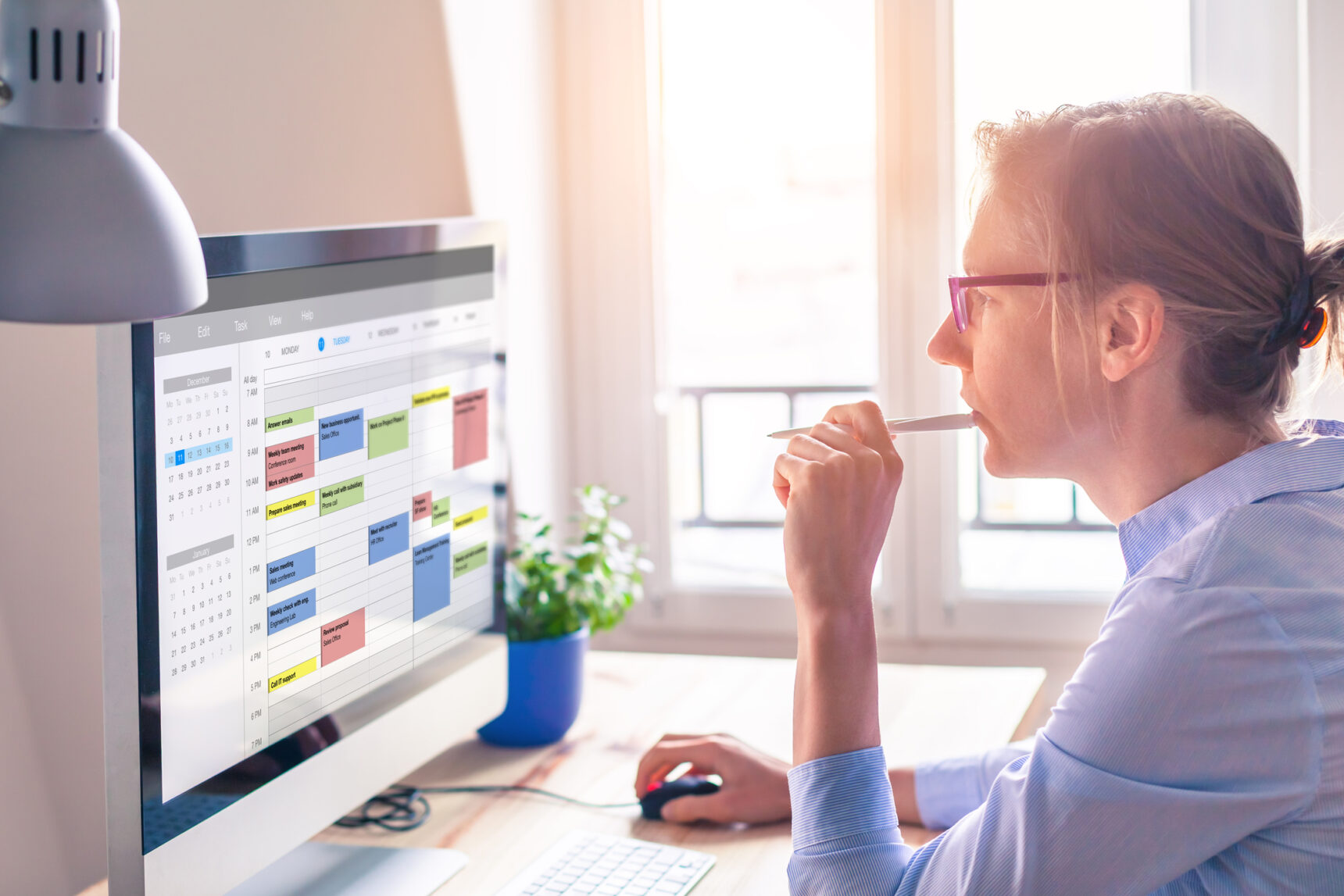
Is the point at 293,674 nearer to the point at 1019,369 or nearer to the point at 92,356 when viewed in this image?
the point at 92,356

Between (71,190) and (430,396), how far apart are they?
576 millimetres

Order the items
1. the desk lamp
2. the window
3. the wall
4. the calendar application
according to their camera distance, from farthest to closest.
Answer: the window → the wall → the calendar application → the desk lamp

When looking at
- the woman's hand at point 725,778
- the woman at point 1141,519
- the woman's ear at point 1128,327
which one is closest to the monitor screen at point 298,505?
the woman's hand at point 725,778

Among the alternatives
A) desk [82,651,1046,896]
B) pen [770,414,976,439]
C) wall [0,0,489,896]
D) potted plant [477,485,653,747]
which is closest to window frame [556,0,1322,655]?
desk [82,651,1046,896]

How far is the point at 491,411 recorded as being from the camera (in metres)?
1.30

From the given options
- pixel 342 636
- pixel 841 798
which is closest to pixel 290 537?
pixel 342 636

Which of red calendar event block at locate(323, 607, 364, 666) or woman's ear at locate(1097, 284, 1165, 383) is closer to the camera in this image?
woman's ear at locate(1097, 284, 1165, 383)

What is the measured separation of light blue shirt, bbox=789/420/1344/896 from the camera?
75cm

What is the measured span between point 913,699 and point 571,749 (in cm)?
47

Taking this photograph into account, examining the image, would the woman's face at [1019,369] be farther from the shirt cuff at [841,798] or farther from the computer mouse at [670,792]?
the computer mouse at [670,792]

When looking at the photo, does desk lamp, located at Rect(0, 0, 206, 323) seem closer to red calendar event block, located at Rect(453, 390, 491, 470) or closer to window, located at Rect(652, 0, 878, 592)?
red calendar event block, located at Rect(453, 390, 491, 470)

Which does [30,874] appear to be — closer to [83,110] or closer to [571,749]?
[571,749]

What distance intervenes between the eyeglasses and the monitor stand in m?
0.67

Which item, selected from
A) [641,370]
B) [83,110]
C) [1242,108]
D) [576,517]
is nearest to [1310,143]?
[1242,108]
